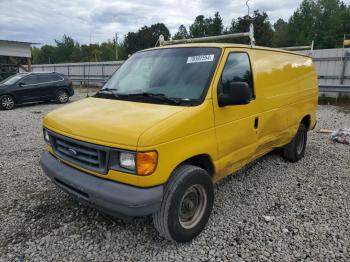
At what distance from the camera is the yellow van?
262cm

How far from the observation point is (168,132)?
2.66 meters

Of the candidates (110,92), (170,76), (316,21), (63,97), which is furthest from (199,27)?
(170,76)

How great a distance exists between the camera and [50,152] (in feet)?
11.7

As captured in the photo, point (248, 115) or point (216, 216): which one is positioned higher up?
point (248, 115)

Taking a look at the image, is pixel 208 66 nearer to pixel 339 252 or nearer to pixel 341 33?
pixel 339 252

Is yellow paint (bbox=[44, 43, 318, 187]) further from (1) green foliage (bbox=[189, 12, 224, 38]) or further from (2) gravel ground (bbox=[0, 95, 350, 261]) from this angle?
(1) green foliage (bbox=[189, 12, 224, 38])

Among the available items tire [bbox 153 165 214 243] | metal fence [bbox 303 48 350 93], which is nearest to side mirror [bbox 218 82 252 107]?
tire [bbox 153 165 214 243]

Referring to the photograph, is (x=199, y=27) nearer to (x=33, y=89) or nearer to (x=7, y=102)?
(x=33, y=89)

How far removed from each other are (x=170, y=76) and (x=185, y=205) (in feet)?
4.90

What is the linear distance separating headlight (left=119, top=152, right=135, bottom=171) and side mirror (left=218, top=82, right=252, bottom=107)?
122 centimetres

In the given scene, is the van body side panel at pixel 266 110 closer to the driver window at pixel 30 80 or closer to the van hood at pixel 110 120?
the van hood at pixel 110 120

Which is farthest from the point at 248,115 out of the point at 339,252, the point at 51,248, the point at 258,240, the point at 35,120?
the point at 35,120

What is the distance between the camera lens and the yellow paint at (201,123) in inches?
104

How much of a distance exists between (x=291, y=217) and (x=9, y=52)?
25.9m
